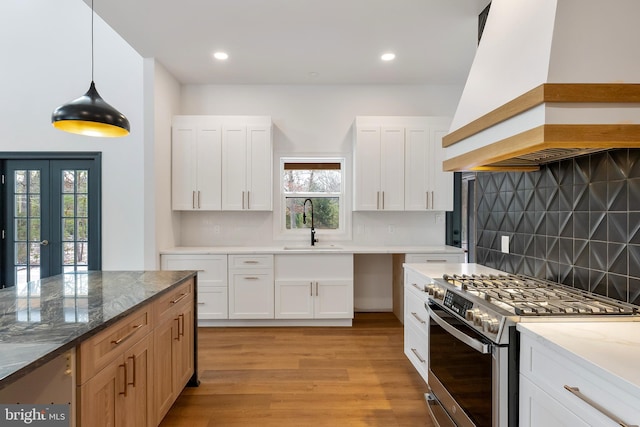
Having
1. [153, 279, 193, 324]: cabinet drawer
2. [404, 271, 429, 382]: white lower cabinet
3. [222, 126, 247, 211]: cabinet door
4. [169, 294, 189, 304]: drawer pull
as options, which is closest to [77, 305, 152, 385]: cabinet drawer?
[153, 279, 193, 324]: cabinet drawer

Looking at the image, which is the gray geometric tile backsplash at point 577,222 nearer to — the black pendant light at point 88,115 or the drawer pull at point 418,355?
the drawer pull at point 418,355

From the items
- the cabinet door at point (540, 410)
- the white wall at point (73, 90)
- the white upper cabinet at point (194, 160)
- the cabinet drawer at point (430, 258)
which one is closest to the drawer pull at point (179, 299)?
the white upper cabinet at point (194, 160)

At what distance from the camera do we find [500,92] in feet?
4.95

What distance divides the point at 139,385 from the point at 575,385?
1.85m

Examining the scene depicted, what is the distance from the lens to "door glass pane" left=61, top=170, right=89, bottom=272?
161 inches

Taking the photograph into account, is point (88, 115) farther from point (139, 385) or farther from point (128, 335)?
point (139, 385)

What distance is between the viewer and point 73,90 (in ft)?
13.6

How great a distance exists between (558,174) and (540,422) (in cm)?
137

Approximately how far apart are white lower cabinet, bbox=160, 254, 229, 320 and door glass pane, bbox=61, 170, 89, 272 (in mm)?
1579

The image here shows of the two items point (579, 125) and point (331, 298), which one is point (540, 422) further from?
point (331, 298)

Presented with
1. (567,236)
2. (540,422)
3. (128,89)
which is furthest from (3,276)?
(567,236)

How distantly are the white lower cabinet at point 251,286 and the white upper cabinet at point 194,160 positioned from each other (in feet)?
2.91

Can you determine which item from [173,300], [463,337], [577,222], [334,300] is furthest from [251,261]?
[577,222]

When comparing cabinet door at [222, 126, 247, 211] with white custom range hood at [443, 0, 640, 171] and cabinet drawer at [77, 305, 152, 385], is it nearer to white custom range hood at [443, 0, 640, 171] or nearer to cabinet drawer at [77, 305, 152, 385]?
cabinet drawer at [77, 305, 152, 385]
